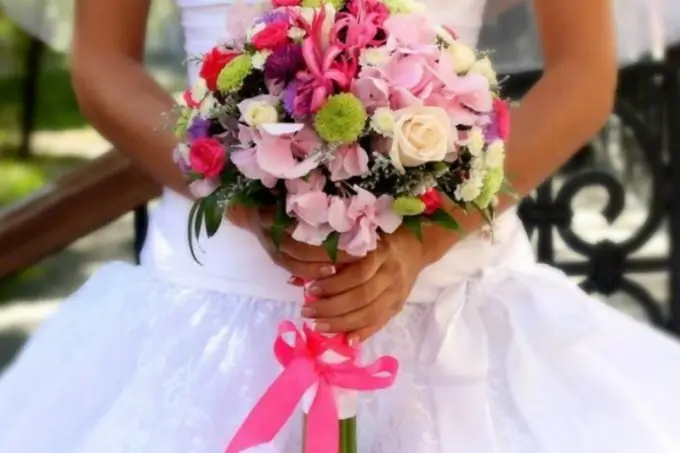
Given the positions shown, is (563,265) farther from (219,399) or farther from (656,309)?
(219,399)

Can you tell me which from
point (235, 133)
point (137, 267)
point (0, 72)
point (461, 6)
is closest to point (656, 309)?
point (461, 6)

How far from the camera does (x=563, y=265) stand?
128 centimetres

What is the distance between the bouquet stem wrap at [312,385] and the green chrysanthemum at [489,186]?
15cm

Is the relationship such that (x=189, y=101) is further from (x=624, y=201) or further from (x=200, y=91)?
(x=624, y=201)

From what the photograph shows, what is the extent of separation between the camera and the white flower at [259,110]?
59 cm

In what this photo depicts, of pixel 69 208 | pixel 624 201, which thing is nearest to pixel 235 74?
pixel 69 208

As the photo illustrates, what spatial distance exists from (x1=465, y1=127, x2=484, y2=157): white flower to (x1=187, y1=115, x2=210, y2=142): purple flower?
0.57 feet

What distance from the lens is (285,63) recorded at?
23.7 inches

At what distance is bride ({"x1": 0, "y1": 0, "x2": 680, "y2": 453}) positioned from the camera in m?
0.77

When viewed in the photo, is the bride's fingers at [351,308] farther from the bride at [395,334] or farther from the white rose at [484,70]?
the white rose at [484,70]

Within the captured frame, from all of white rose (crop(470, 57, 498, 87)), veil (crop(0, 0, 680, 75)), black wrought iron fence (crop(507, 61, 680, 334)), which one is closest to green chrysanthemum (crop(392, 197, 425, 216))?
white rose (crop(470, 57, 498, 87))

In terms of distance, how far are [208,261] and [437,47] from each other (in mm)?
327

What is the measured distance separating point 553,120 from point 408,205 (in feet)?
0.90

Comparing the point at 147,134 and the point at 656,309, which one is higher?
the point at 147,134
